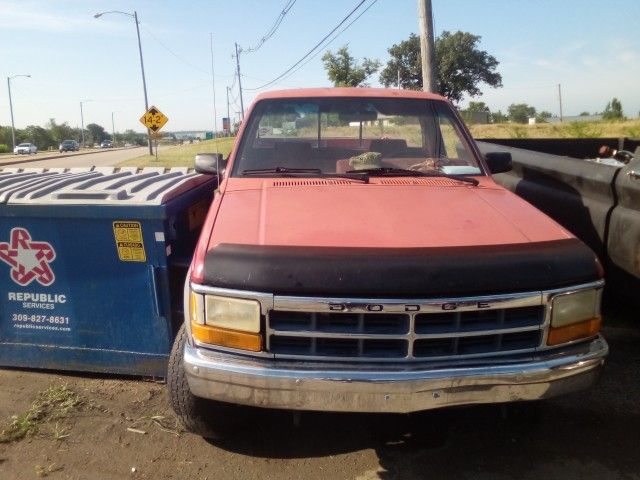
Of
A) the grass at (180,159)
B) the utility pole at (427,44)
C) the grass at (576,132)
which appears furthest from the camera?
the grass at (180,159)

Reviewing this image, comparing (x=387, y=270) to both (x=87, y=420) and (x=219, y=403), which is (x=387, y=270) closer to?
(x=219, y=403)

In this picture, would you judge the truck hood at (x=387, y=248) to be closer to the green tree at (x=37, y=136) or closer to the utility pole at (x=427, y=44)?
the utility pole at (x=427, y=44)

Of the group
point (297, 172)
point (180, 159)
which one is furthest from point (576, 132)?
point (297, 172)

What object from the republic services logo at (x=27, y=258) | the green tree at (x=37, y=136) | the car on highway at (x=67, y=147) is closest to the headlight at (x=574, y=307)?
the republic services logo at (x=27, y=258)

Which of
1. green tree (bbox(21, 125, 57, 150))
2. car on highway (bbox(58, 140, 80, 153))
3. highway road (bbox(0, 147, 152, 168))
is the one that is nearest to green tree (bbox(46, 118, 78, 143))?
green tree (bbox(21, 125, 57, 150))

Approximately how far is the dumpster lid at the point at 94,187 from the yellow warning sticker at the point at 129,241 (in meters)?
0.14

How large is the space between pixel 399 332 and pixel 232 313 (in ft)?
2.32

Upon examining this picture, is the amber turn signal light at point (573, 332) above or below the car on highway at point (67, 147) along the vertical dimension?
below

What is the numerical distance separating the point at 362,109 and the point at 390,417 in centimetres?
217

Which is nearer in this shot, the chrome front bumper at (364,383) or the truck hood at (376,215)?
the chrome front bumper at (364,383)

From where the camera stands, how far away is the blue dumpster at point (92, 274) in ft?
10.8

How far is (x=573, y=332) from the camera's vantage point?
2459mm

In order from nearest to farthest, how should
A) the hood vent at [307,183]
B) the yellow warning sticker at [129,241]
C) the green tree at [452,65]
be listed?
the yellow warning sticker at [129,241]
the hood vent at [307,183]
the green tree at [452,65]

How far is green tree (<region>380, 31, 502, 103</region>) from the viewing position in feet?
156
